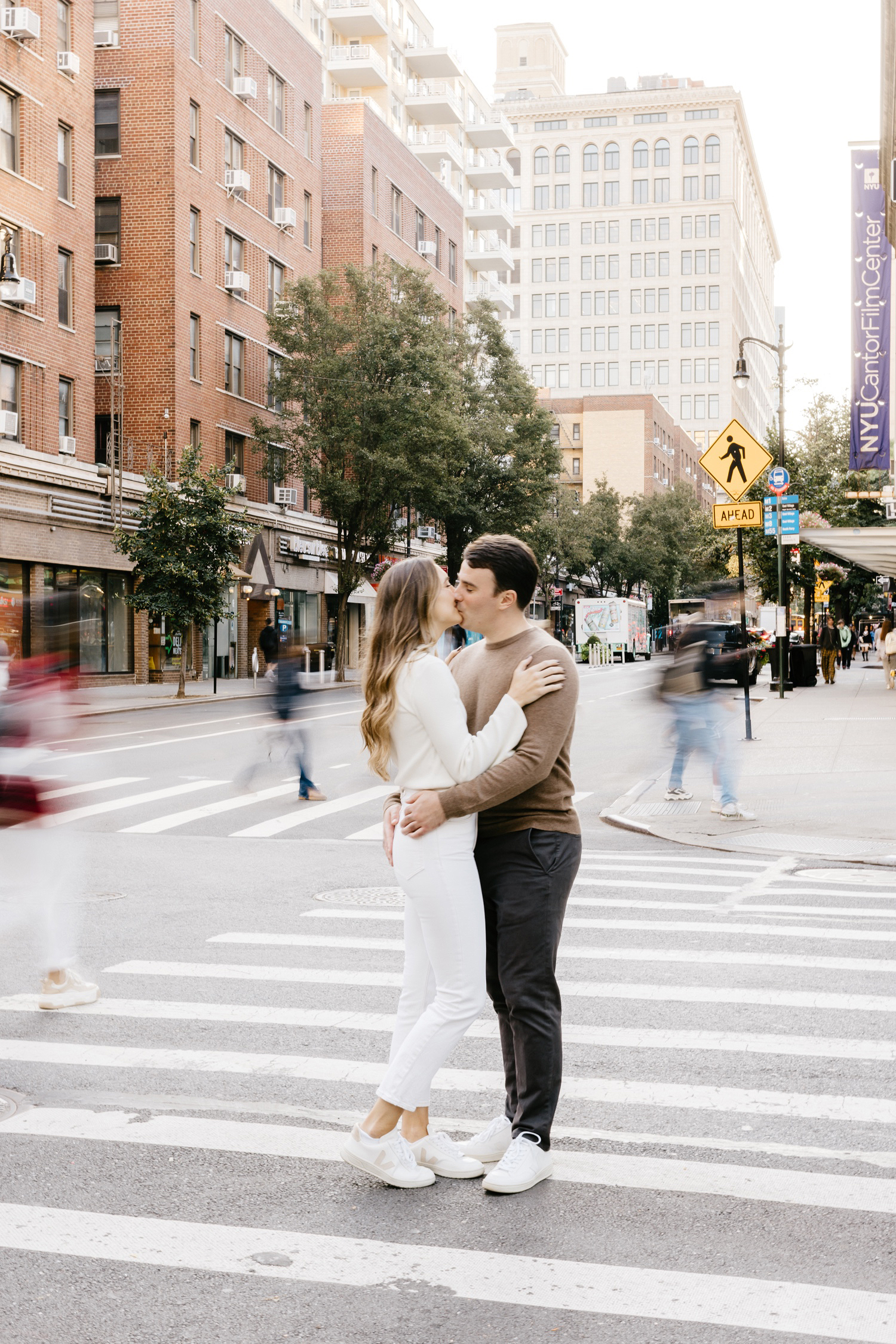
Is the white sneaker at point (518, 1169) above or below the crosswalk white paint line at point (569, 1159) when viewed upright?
above

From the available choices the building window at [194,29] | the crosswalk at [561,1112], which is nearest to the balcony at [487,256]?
the building window at [194,29]

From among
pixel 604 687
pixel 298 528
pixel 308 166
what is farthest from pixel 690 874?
pixel 308 166

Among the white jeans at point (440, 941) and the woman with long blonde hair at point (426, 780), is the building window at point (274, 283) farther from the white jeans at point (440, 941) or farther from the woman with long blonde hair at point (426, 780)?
the white jeans at point (440, 941)

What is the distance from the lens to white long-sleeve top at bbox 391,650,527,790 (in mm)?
3945

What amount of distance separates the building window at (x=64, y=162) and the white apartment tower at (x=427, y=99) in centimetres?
2333

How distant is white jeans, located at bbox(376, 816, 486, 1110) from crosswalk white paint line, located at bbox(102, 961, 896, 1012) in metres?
2.51

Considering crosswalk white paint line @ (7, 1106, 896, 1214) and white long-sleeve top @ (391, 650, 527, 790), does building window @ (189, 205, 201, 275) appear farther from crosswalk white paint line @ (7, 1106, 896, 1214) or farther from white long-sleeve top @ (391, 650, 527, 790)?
white long-sleeve top @ (391, 650, 527, 790)

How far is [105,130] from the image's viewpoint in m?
41.3

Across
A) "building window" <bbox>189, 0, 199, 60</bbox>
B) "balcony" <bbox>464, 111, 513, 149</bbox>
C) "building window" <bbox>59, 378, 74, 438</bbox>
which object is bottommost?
"building window" <bbox>59, 378, 74, 438</bbox>

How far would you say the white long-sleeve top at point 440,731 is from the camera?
3.95m

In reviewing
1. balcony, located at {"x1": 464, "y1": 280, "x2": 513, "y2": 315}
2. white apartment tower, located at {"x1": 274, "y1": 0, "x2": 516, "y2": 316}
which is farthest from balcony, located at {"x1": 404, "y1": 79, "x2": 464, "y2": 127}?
balcony, located at {"x1": 464, "y1": 280, "x2": 513, "y2": 315}

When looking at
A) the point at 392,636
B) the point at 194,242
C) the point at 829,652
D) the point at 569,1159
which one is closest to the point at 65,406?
the point at 194,242

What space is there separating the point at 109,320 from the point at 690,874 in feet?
116

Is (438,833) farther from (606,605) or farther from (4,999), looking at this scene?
(606,605)
